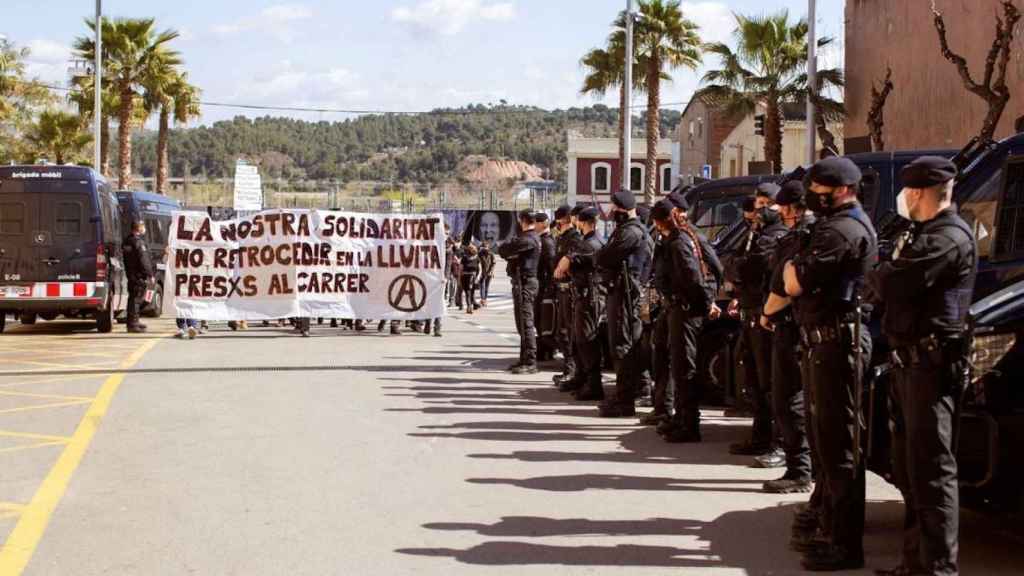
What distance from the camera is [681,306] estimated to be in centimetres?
1080

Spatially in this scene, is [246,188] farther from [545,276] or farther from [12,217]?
[545,276]

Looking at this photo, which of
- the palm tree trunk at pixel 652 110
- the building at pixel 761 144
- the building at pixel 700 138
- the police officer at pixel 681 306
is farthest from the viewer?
the building at pixel 700 138

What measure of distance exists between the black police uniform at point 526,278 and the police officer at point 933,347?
10.4 m

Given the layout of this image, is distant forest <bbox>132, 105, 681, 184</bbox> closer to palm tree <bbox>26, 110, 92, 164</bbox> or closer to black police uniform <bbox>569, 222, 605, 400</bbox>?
palm tree <bbox>26, 110, 92, 164</bbox>

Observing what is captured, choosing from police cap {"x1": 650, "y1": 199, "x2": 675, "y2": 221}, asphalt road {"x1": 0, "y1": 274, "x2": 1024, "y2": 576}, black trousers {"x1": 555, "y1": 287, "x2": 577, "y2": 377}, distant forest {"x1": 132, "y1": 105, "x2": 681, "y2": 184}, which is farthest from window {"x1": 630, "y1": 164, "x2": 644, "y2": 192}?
police cap {"x1": 650, "y1": 199, "x2": 675, "y2": 221}

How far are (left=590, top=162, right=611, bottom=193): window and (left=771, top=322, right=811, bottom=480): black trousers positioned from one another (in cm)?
8264

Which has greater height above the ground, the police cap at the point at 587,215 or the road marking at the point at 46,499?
the police cap at the point at 587,215

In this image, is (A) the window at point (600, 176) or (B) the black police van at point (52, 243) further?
(A) the window at point (600, 176)

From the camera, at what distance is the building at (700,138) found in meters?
73.3

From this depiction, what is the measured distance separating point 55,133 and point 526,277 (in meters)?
39.5

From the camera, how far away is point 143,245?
72.8ft

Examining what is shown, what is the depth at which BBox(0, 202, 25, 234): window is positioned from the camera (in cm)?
2133

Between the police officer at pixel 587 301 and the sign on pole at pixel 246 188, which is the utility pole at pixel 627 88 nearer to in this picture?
the sign on pole at pixel 246 188

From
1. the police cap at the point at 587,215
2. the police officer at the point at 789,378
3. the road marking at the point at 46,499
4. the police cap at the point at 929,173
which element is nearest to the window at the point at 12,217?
the road marking at the point at 46,499
